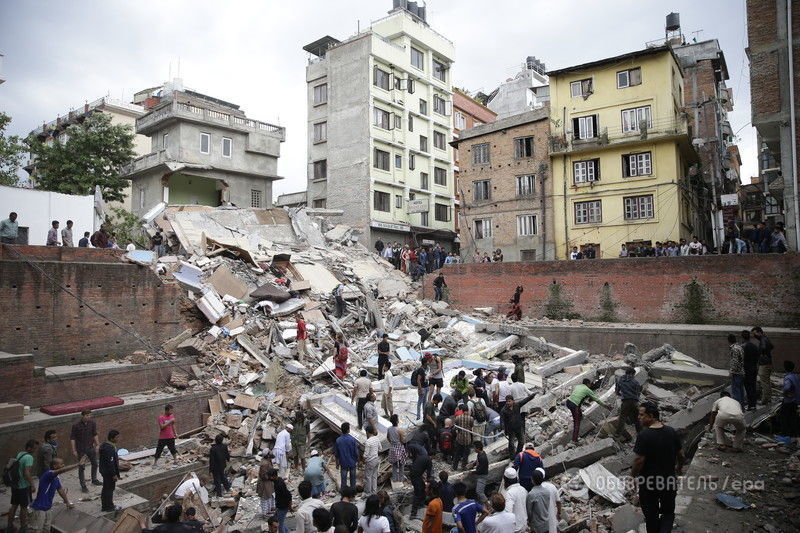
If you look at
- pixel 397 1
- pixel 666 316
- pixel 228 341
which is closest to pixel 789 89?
pixel 666 316

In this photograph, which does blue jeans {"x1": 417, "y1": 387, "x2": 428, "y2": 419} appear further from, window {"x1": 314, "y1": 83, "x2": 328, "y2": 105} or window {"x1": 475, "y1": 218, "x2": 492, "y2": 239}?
window {"x1": 314, "y1": 83, "x2": 328, "y2": 105}

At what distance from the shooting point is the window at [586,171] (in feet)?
87.0

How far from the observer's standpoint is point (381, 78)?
34.7 metres

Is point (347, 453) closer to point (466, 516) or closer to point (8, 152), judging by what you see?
point (466, 516)

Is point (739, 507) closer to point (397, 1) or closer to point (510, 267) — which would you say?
point (510, 267)

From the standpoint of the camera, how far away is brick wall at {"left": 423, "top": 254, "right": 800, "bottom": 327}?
16.9m

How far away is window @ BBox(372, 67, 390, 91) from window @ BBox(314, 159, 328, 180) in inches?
258

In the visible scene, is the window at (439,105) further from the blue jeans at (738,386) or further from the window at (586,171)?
the blue jeans at (738,386)

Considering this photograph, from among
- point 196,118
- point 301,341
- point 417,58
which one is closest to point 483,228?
point 417,58

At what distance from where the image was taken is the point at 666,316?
743 inches

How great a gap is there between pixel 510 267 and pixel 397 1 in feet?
87.6

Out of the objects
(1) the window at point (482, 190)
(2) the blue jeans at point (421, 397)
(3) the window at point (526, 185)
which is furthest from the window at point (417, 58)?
(2) the blue jeans at point (421, 397)

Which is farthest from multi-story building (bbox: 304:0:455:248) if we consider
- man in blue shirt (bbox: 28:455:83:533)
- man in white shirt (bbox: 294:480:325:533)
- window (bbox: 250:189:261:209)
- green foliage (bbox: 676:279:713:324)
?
man in white shirt (bbox: 294:480:325:533)

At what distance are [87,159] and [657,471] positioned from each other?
33.1 metres
